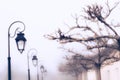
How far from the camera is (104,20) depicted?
16.9 meters

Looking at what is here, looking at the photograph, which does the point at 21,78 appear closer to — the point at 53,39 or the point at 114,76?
the point at 114,76

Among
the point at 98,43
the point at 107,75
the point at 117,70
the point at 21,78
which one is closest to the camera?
the point at 98,43

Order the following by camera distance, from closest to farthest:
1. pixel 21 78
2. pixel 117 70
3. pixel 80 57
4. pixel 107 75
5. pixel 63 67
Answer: pixel 80 57 → pixel 117 70 → pixel 107 75 → pixel 63 67 → pixel 21 78

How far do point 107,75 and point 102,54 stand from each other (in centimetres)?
1465

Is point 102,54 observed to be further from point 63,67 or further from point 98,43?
point 63,67

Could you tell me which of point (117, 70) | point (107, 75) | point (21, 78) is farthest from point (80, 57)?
point (21, 78)

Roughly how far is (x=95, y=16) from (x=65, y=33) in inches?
64.3

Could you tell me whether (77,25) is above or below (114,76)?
above

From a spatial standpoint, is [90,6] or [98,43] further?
[98,43]

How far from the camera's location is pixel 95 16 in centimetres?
1658

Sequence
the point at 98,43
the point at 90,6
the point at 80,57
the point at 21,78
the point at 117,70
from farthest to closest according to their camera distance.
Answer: the point at 21,78 → the point at 117,70 → the point at 80,57 → the point at 98,43 → the point at 90,6

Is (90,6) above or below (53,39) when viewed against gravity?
above

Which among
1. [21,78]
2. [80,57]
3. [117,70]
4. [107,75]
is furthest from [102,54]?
[21,78]

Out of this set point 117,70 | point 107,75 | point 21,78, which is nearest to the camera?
point 117,70
